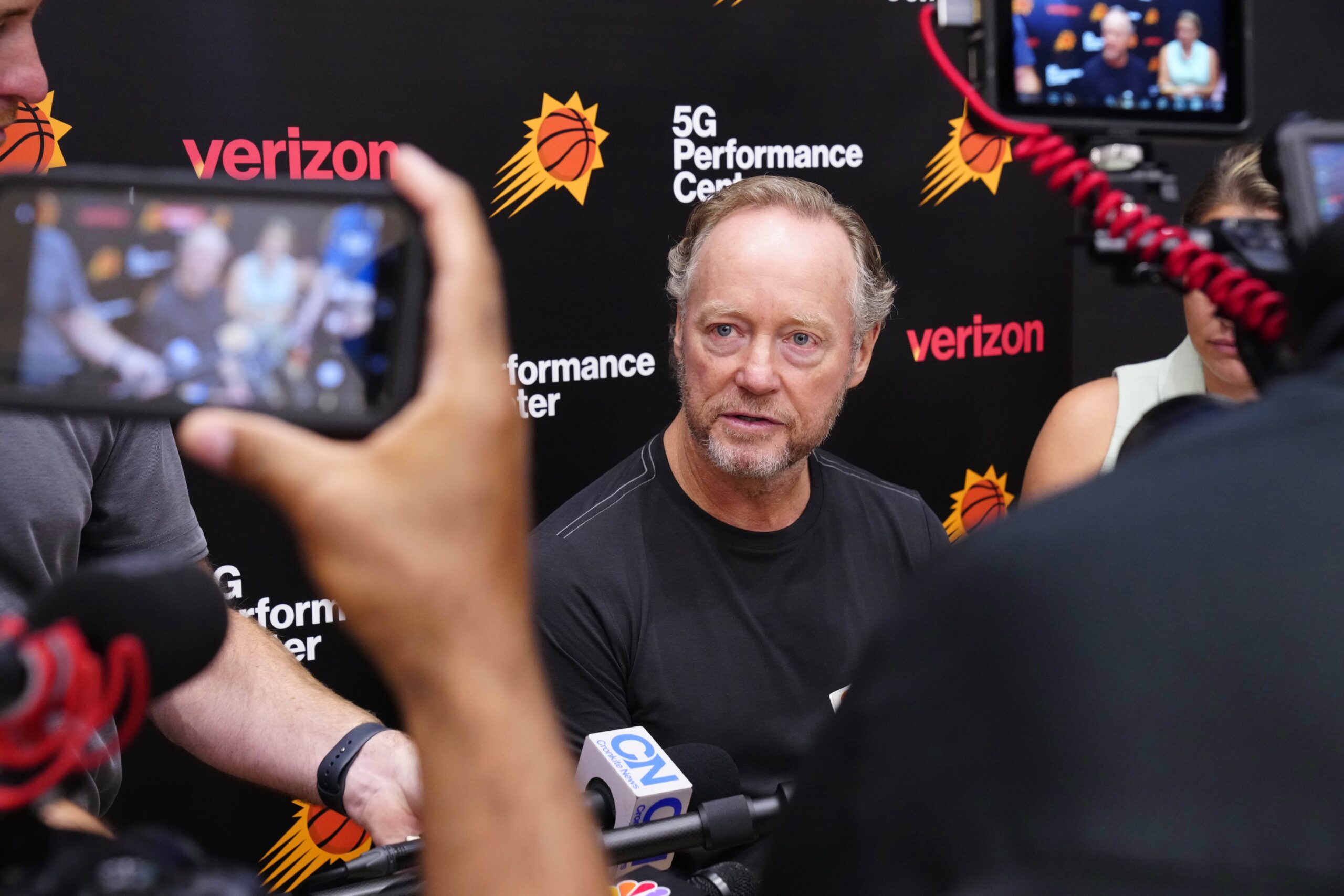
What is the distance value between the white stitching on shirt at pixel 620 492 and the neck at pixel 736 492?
0.11 ft

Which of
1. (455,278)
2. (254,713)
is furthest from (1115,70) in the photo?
(254,713)

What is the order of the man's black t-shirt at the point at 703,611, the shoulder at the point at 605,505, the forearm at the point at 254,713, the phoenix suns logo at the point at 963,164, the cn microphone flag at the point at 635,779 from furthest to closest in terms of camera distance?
the phoenix suns logo at the point at 963,164, the shoulder at the point at 605,505, the man's black t-shirt at the point at 703,611, the forearm at the point at 254,713, the cn microphone flag at the point at 635,779

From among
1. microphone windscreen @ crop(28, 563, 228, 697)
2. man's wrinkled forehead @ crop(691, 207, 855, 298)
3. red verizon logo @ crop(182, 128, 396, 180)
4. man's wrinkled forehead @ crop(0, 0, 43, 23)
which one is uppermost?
red verizon logo @ crop(182, 128, 396, 180)

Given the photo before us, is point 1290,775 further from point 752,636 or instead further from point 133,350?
point 752,636

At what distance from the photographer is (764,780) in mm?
1744

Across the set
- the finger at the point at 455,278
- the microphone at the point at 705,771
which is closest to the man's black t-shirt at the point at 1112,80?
the finger at the point at 455,278

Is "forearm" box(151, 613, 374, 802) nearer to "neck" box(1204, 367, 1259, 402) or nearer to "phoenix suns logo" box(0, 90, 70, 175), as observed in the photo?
"phoenix suns logo" box(0, 90, 70, 175)

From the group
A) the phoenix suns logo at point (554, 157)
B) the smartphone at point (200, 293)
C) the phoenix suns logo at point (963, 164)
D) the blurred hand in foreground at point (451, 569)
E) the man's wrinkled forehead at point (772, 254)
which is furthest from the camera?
the phoenix suns logo at point (963, 164)

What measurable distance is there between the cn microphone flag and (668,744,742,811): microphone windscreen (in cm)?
8

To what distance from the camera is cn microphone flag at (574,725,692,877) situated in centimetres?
103

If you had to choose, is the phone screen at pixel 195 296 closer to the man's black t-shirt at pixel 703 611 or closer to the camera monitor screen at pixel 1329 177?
the camera monitor screen at pixel 1329 177

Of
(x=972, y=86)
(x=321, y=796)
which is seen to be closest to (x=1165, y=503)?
(x=972, y=86)

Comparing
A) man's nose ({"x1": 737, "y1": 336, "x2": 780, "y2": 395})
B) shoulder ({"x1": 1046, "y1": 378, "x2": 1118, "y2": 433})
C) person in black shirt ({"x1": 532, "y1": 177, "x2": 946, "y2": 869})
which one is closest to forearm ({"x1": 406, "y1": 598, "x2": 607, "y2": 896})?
person in black shirt ({"x1": 532, "y1": 177, "x2": 946, "y2": 869})

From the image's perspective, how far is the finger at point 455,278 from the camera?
506 mm
